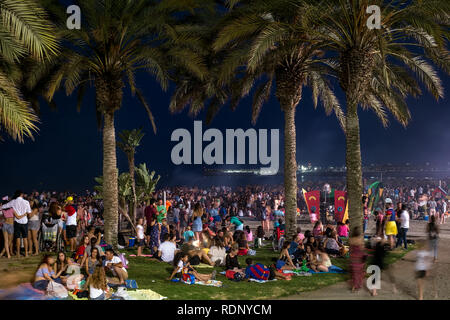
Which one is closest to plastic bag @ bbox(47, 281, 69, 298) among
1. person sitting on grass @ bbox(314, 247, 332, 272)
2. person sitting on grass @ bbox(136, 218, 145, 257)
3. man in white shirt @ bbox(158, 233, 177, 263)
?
man in white shirt @ bbox(158, 233, 177, 263)

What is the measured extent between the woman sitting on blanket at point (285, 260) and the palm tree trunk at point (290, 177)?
117 inches

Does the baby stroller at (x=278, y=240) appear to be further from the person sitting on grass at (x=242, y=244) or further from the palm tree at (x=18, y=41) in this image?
the palm tree at (x=18, y=41)

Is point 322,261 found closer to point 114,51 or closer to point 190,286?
point 190,286

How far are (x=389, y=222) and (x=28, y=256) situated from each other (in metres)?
11.8

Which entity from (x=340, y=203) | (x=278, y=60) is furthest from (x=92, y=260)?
(x=340, y=203)

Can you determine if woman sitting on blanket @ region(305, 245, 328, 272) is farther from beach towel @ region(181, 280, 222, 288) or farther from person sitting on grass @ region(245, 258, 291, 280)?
beach towel @ region(181, 280, 222, 288)

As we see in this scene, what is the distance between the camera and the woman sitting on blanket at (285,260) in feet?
35.3

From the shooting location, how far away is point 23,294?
25.8 feet

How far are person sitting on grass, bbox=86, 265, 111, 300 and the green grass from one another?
3.81 ft

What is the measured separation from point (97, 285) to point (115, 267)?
1.23 metres

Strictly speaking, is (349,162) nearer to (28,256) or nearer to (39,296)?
(39,296)

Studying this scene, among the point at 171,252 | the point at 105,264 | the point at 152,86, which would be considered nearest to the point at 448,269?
the point at 171,252

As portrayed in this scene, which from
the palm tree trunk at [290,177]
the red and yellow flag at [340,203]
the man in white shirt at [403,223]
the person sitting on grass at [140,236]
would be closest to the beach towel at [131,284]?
the person sitting on grass at [140,236]

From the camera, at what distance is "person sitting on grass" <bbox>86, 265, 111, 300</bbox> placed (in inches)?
304
